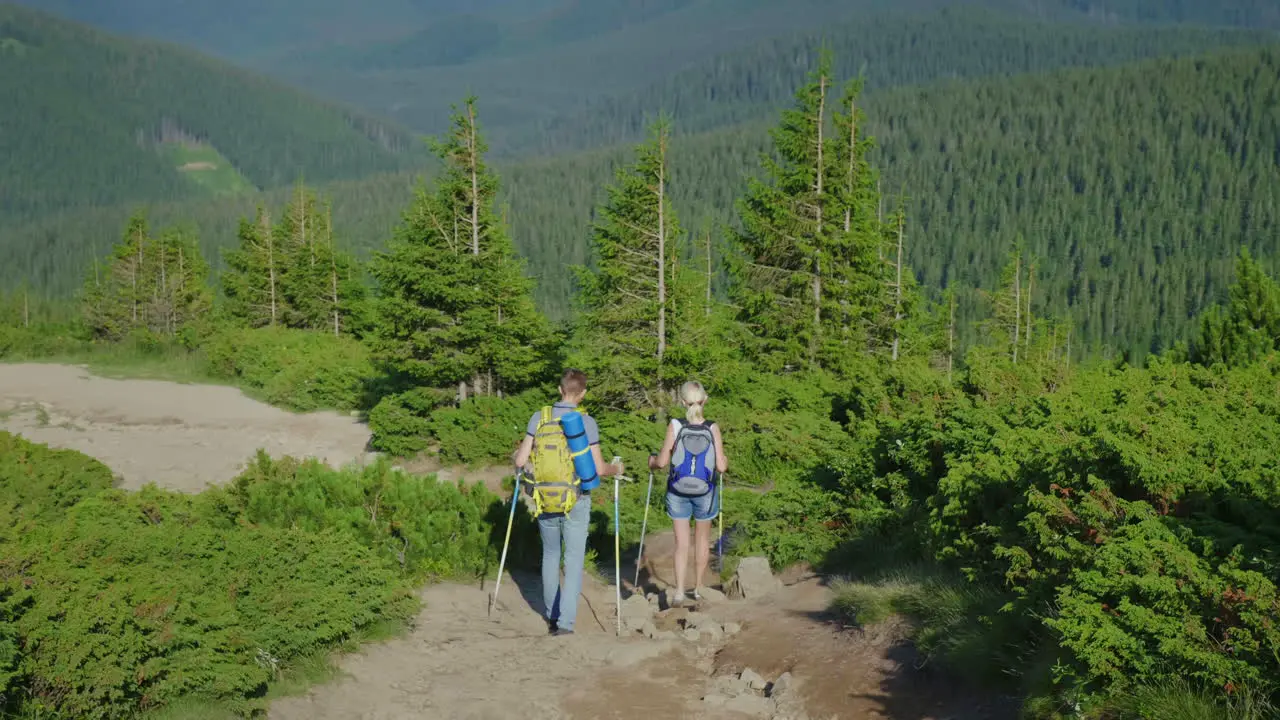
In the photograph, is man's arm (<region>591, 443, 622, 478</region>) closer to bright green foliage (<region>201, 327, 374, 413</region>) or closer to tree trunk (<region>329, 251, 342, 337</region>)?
bright green foliage (<region>201, 327, 374, 413</region>)

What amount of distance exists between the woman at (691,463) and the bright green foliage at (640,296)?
12.3 meters

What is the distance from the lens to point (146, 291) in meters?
48.9

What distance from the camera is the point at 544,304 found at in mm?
132375

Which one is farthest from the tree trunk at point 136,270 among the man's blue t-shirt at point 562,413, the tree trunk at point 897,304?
the man's blue t-shirt at point 562,413

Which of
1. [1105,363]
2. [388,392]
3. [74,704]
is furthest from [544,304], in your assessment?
[74,704]

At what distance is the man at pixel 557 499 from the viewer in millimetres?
8125

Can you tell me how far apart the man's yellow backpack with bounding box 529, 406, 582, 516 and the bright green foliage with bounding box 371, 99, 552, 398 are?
15998 mm

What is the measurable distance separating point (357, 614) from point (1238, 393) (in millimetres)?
8522

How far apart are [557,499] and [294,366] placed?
27427 mm

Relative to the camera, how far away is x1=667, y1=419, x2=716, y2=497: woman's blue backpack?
898 centimetres

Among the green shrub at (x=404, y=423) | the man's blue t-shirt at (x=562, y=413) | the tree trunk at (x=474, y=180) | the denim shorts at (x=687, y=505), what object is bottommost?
the green shrub at (x=404, y=423)

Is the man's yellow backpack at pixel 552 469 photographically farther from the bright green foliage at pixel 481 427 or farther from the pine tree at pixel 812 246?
the pine tree at pixel 812 246

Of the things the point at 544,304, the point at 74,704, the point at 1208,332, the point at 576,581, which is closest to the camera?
the point at 74,704

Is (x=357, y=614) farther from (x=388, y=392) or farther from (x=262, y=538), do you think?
(x=388, y=392)
